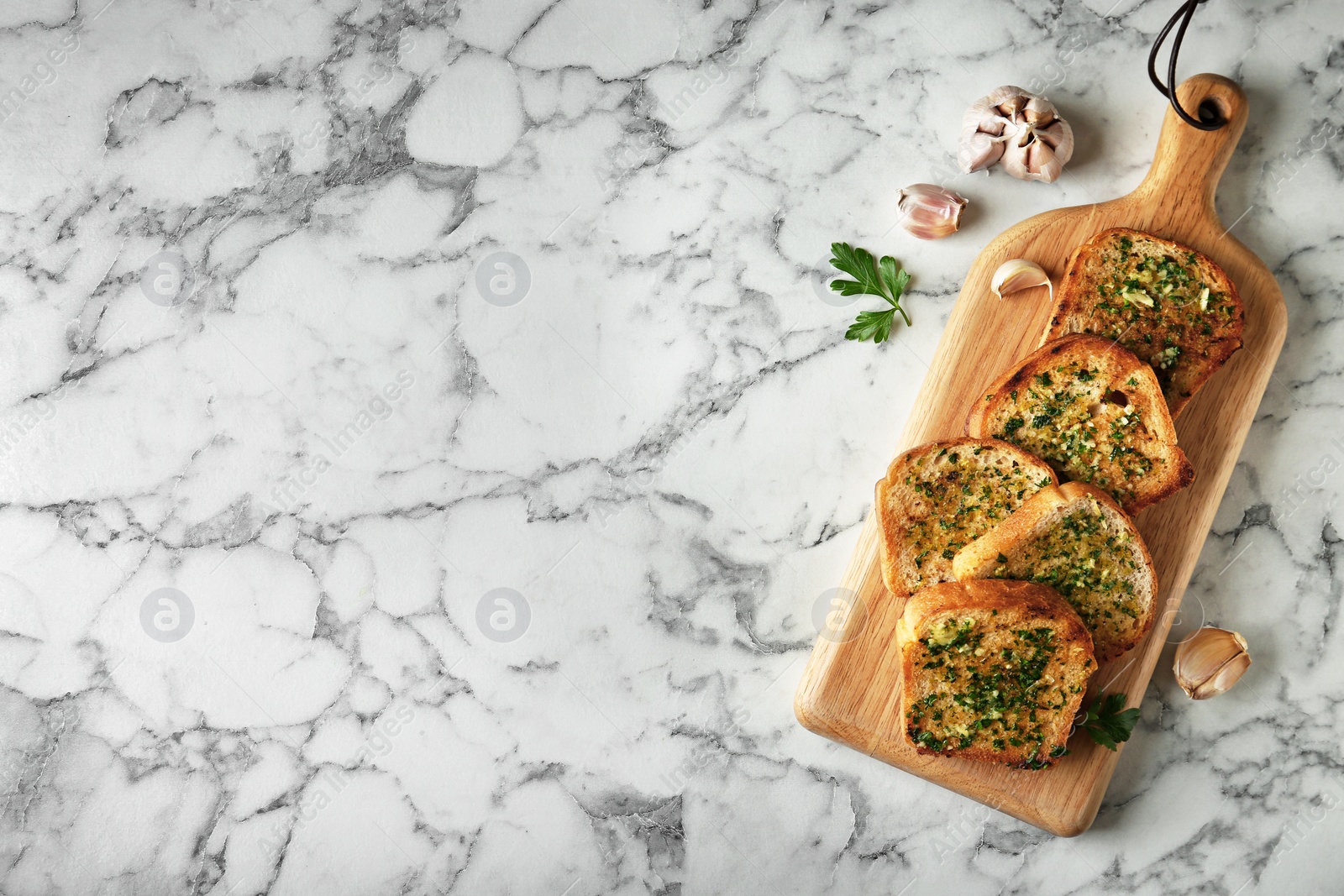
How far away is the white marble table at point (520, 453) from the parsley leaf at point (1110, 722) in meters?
0.28

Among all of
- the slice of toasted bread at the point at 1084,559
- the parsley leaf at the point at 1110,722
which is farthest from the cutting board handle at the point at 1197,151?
the parsley leaf at the point at 1110,722

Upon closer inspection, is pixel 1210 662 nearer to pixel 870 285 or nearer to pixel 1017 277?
pixel 1017 277

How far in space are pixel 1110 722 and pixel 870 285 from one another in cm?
121

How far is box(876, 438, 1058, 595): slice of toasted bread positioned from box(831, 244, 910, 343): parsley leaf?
0.38 m

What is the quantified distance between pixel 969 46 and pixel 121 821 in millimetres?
3120

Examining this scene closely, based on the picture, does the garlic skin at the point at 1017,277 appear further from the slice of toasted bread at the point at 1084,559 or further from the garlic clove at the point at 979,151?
the slice of toasted bread at the point at 1084,559

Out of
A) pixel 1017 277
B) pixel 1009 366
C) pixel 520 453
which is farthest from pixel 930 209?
pixel 520 453

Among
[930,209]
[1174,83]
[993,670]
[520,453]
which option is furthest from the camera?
[520,453]

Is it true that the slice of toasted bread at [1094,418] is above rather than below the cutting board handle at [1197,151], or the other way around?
below

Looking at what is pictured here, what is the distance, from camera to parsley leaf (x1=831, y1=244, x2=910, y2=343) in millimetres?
2172

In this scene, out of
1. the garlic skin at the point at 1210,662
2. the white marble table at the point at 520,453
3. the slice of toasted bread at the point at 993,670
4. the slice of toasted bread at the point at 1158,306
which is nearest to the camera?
the slice of toasted bread at the point at 993,670

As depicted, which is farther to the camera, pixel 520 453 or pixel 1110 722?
pixel 520 453

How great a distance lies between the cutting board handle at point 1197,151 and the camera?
6.77 ft

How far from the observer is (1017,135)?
2.11 metres
